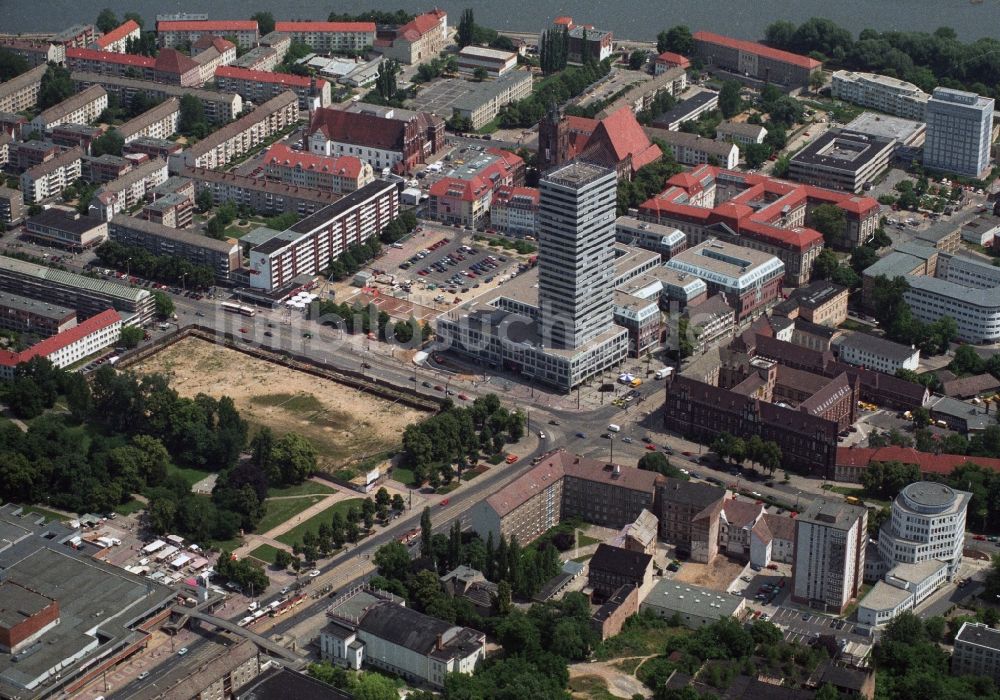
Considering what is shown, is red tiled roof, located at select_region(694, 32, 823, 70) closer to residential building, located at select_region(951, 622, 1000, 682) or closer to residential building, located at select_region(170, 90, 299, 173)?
residential building, located at select_region(170, 90, 299, 173)

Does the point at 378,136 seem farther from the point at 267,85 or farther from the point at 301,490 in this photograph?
the point at 301,490

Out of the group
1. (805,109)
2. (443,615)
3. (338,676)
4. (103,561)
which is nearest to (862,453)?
(443,615)

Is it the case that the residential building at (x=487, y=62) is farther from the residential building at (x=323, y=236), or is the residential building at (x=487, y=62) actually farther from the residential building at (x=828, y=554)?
the residential building at (x=828, y=554)

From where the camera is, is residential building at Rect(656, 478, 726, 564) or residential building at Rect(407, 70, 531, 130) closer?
residential building at Rect(656, 478, 726, 564)

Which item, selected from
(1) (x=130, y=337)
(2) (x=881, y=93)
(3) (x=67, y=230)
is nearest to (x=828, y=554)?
(1) (x=130, y=337)

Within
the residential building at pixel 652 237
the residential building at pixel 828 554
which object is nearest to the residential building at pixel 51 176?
the residential building at pixel 652 237

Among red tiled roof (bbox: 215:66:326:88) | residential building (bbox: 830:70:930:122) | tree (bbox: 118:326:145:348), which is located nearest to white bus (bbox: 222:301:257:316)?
tree (bbox: 118:326:145:348)
